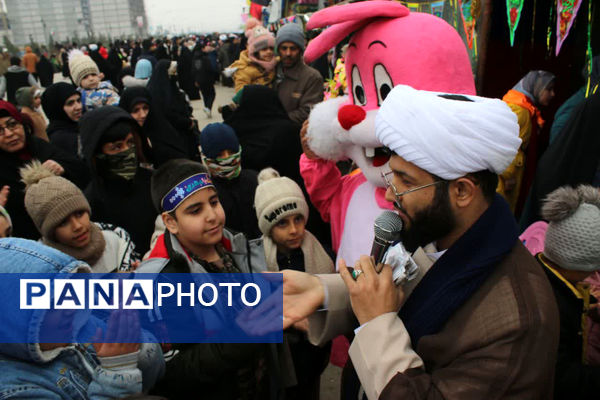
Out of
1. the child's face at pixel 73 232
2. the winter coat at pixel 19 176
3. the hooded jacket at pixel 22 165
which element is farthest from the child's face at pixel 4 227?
the hooded jacket at pixel 22 165

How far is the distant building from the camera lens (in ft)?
306

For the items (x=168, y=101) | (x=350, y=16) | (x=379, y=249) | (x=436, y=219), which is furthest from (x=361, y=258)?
(x=168, y=101)

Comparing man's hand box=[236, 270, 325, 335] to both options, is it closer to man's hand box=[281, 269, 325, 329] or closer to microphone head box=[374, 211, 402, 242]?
man's hand box=[281, 269, 325, 329]

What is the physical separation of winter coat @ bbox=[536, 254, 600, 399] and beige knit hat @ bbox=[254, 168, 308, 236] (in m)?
1.27

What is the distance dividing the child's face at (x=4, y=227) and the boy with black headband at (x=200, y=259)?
744 mm

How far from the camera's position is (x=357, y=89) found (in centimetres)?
220

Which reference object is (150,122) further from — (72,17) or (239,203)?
(72,17)

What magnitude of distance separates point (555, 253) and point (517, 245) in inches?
28.1

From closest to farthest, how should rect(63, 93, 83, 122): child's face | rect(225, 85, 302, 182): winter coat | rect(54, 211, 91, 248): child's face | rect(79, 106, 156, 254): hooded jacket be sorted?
rect(54, 211, 91, 248): child's face
rect(79, 106, 156, 254): hooded jacket
rect(225, 85, 302, 182): winter coat
rect(63, 93, 83, 122): child's face

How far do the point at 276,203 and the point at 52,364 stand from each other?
4.23 feet

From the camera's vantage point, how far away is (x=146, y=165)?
3064 millimetres

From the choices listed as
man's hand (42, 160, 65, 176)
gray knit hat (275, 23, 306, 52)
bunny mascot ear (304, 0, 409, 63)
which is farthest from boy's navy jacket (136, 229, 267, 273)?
gray knit hat (275, 23, 306, 52)

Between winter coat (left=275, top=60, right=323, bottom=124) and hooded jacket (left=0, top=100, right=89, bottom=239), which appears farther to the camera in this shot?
winter coat (left=275, top=60, right=323, bottom=124)

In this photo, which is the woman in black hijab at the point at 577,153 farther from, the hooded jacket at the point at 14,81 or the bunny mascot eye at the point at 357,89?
the hooded jacket at the point at 14,81
